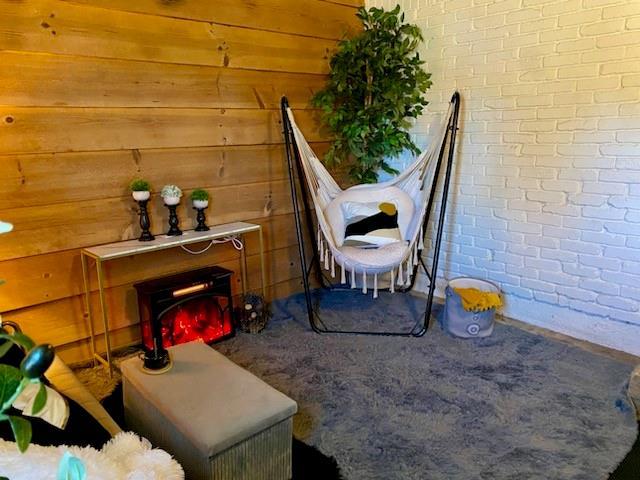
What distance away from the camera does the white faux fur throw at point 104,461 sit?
931 mm

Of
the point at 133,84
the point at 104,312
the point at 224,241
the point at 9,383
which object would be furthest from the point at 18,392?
the point at 224,241

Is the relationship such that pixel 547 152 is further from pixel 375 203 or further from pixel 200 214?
pixel 200 214

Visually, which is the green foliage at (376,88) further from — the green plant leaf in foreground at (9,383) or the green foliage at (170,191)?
the green plant leaf in foreground at (9,383)

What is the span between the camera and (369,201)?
9.30ft

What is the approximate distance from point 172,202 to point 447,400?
1547mm

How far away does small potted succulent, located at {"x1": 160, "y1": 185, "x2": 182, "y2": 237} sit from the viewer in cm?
241

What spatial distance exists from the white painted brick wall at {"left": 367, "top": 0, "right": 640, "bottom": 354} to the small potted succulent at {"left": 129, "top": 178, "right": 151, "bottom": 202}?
1.75 m

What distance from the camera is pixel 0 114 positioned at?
1979 mm

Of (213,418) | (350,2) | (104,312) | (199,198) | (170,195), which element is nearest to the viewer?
(213,418)

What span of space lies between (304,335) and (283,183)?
0.94 meters

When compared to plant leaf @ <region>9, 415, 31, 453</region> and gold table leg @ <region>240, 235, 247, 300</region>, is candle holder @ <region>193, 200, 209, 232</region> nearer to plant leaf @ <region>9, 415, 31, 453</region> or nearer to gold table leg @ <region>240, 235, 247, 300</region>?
gold table leg @ <region>240, 235, 247, 300</region>

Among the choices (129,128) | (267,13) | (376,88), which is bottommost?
(129,128)

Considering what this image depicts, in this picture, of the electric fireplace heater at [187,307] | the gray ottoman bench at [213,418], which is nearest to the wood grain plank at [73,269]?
the electric fireplace heater at [187,307]

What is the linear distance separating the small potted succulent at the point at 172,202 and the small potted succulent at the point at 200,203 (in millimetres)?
84
